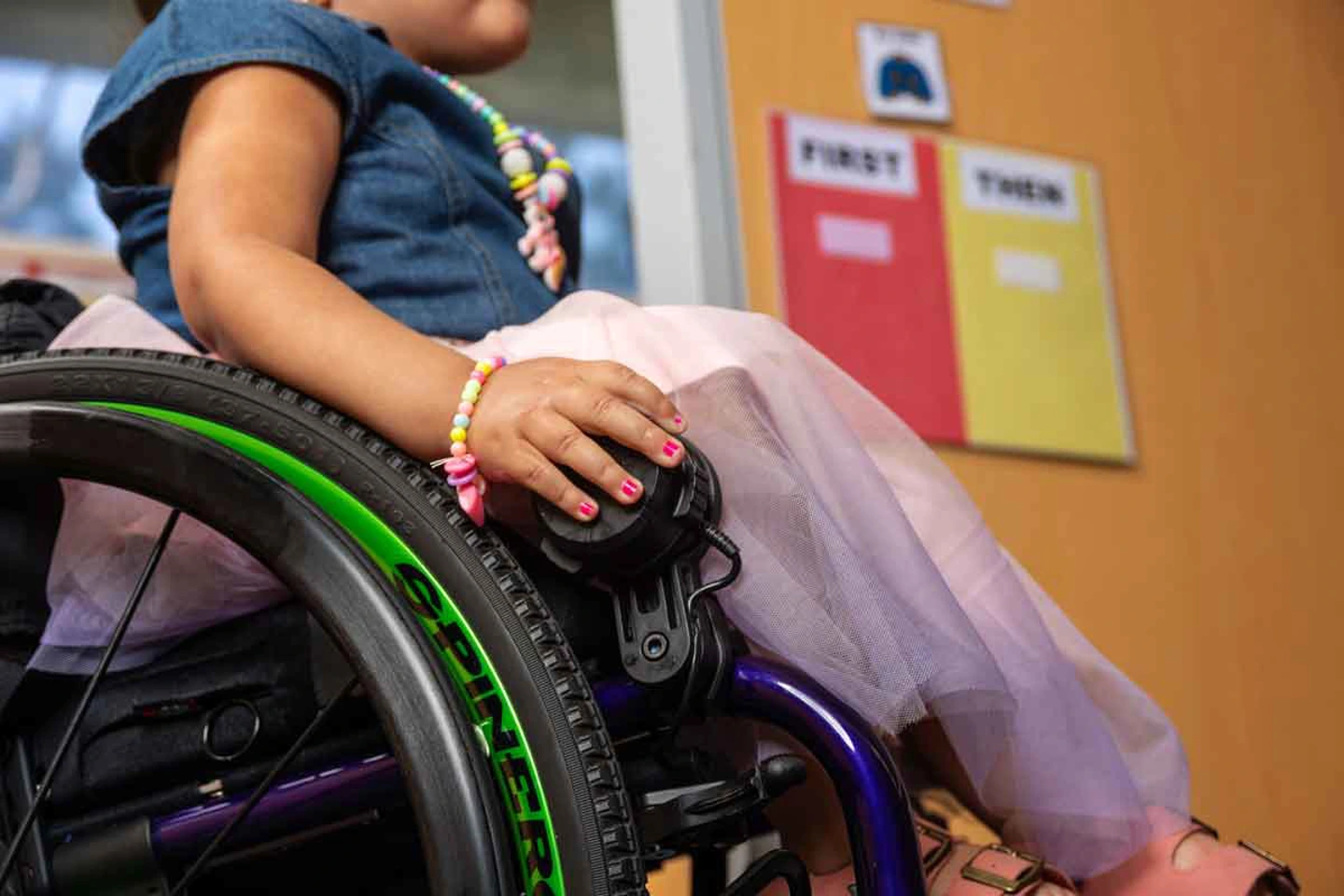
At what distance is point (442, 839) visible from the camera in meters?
0.50

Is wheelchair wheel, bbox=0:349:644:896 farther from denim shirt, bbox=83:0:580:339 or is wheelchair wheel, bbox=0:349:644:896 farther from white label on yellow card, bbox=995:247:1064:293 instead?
white label on yellow card, bbox=995:247:1064:293

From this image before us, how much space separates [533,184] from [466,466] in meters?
0.38

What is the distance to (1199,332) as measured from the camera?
179 centimetres

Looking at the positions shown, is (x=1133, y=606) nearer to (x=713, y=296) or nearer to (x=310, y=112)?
(x=713, y=296)

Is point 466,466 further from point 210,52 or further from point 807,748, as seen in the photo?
point 210,52

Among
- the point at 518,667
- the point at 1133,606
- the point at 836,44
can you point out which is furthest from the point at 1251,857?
the point at 836,44

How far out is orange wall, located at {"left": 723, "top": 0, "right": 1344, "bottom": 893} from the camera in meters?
1.61

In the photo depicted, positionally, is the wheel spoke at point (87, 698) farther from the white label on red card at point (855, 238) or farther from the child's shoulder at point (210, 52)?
the white label on red card at point (855, 238)

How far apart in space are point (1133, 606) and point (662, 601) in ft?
3.85

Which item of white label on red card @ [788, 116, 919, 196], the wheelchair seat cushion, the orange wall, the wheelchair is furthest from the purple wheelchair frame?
white label on red card @ [788, 116, 919, 196]

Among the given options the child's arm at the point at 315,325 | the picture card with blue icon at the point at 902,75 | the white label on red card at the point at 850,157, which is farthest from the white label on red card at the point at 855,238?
the child's arm at the point at 315,325

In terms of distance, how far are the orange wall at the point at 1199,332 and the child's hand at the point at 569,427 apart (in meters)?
1.01

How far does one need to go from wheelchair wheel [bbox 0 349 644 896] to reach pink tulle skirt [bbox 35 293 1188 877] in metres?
0.08

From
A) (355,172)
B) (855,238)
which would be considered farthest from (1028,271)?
(355,172)
